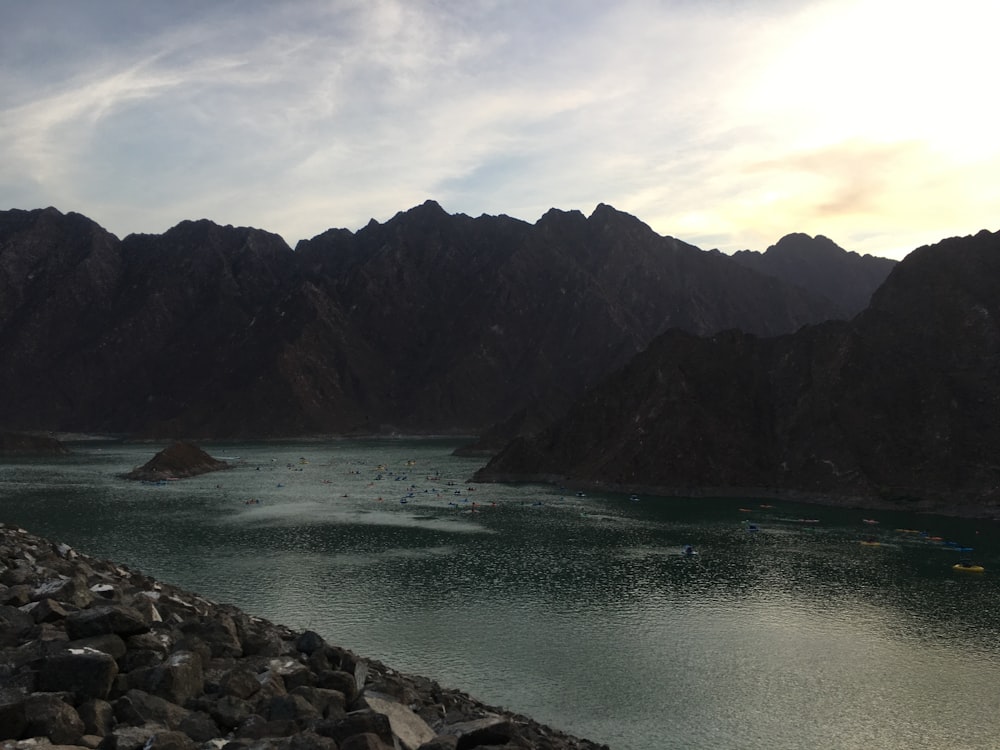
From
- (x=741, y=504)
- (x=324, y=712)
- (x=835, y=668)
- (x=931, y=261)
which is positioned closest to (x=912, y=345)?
(x=931, y=261)

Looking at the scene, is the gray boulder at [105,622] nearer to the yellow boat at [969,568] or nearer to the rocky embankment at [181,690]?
the rocky embankment at [181,690]

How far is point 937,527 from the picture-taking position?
12281 centimetres

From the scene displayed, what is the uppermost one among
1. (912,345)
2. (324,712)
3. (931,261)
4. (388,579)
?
(931,261)

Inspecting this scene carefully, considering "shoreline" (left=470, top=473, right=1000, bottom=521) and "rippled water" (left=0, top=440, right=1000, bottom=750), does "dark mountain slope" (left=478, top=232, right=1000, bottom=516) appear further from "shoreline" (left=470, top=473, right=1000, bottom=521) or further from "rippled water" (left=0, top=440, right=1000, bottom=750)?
"rippled water" (left=0, top=440, right=1000, bottom=750)

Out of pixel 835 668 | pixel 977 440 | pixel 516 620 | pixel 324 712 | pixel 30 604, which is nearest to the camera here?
pixel 324 712

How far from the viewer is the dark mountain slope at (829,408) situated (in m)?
144

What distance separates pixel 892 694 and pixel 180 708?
163 feet

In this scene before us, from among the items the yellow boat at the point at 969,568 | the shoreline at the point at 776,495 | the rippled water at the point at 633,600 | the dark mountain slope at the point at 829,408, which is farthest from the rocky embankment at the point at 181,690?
the dark mountain slope at the point at 829,408

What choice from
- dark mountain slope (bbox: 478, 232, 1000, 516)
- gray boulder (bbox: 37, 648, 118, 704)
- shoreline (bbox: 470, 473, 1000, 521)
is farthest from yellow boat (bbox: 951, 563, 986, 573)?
gray boulder (bbox: 37, 648, 118, 704)

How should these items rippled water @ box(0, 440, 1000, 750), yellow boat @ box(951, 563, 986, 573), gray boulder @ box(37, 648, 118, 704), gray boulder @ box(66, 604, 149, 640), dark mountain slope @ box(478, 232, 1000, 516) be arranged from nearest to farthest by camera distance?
gray boulder @ box(37, 648, 118, 704) < gray boulder @ box(66, 604, 149, 640) < rippled water @ box(0, 440, 1000, 750) < yellow boat @ box(951, 563, 986, 573) < dark mountain slope @ box(478, 232, 1000, 516)

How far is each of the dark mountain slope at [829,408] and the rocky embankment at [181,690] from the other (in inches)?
5307

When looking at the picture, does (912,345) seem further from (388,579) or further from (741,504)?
(388,579)

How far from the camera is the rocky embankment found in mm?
18609

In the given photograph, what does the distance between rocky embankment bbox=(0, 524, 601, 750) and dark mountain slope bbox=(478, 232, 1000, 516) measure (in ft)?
442
